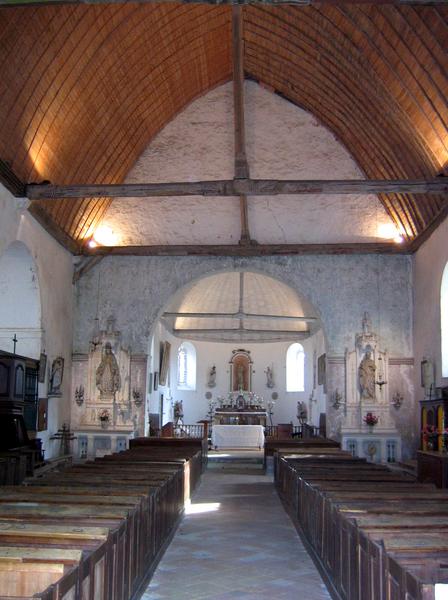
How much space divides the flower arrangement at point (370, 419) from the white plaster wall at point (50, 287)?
773 cm

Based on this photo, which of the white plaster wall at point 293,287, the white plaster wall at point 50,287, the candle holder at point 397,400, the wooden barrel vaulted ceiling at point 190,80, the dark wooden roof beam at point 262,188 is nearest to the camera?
the wooden barrel vaulted ceiling at point 190,80

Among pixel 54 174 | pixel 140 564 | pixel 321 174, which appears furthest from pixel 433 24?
pixel 140 564

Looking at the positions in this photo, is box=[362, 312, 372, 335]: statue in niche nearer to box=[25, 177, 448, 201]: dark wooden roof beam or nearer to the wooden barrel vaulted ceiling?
the wooden barrel vaulted ceiling

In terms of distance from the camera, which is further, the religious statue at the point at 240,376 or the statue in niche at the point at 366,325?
the religious statue at the point at 240,376

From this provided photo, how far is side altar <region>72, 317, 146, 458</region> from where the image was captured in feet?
57.3

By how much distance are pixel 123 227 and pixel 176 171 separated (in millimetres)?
2105

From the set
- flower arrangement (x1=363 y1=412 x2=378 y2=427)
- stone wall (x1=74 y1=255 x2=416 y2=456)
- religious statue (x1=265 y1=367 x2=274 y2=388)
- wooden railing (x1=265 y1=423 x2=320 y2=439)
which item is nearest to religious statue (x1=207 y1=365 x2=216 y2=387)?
religious statue (x1=265 y1=367 x2=274 y2=388)

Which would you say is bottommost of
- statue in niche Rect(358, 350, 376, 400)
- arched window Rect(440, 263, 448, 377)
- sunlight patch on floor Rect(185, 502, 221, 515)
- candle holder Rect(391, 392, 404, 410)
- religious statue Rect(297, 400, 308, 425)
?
sunlight patch on floor Rect(185, 502, 221, 515)

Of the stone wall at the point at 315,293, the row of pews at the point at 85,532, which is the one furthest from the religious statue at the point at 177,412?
the row of pews at the point at 85,532

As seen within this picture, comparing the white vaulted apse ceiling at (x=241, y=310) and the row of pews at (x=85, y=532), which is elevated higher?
the white vaulted apse ceiling at (x=241, y=310)

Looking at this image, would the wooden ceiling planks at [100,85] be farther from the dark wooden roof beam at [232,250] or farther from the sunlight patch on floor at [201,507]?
the sunlight patch on floor at [201,507]

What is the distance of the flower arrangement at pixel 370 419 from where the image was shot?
17016 mm

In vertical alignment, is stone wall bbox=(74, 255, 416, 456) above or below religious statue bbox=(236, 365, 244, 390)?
above

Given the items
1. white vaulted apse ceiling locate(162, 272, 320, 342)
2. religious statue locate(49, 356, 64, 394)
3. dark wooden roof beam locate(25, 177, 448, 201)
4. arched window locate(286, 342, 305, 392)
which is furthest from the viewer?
arched window locate(286, 342, 305, 392)
